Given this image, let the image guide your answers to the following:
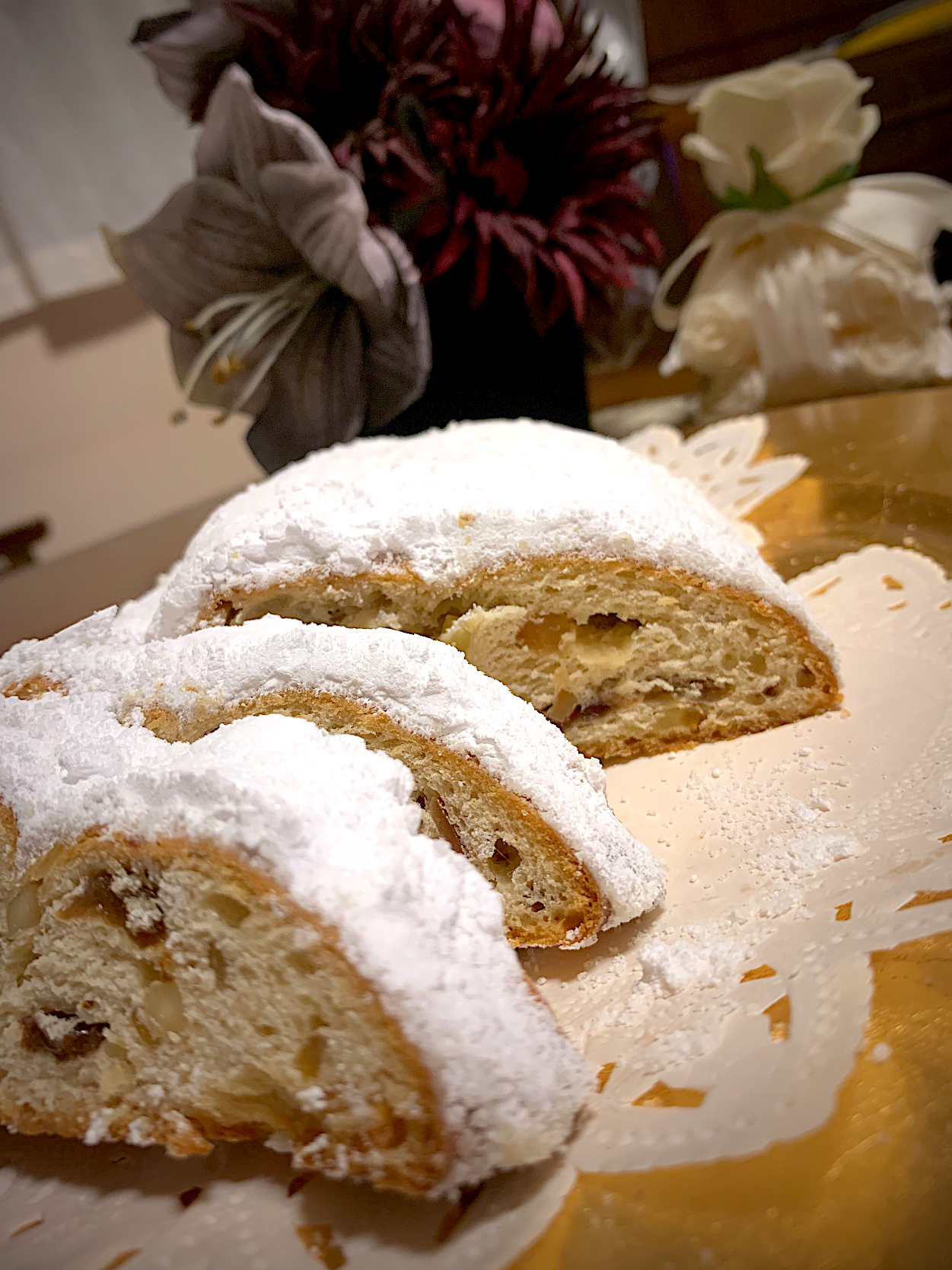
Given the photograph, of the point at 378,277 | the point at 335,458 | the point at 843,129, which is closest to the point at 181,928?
the point at 335,458

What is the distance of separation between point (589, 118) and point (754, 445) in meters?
0.62

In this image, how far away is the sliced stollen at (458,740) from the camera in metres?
0.75

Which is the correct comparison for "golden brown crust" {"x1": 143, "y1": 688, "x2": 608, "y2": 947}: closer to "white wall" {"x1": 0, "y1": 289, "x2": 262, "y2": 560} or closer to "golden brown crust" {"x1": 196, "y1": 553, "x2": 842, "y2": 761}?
"golden brown crust" {"x1": 196, "y1": 553, "x2": 842, "y2": 761}

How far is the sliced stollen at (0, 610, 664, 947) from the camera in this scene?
75cm

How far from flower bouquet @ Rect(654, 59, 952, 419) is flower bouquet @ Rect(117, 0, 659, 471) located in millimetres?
263

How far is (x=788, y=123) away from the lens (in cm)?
160

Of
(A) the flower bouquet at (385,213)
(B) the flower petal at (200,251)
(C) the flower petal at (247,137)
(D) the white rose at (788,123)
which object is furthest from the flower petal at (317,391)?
(D) the white rose at (788,123)

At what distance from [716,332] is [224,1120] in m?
1.58

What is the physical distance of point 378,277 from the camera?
1.26 m

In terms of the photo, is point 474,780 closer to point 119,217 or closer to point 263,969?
point 263,969

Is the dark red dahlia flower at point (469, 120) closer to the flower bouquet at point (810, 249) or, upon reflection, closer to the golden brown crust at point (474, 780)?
the flower bouquet at point (810, 249)

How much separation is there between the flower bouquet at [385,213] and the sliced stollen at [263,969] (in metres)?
0.85

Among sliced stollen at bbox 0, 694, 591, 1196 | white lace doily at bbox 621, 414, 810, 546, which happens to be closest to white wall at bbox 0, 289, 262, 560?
white lace doily at bbox 621, 414, 810, 546

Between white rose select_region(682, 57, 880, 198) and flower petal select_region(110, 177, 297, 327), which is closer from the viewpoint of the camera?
flower petal select_region(110, 177, 297, 327)
